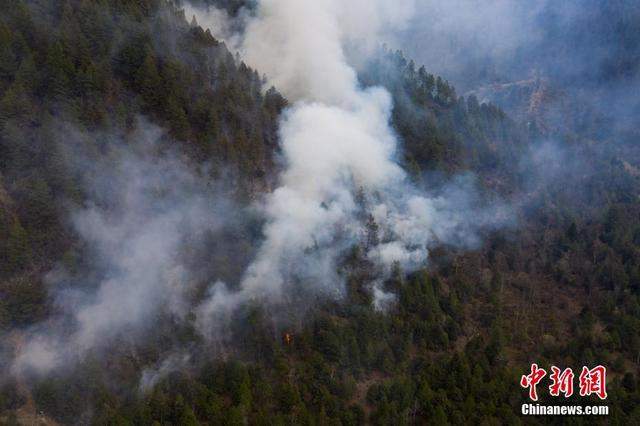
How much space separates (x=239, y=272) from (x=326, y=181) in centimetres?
1518

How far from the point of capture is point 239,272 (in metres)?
55.1

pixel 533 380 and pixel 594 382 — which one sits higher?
pixel 594 382

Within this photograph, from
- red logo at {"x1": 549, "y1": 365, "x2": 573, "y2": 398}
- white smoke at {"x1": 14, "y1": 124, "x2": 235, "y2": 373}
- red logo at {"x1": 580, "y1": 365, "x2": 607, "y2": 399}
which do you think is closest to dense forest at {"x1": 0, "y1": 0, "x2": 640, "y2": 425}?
red logo at {"x1": 549, "y1": 365, "x2": 573, "y2": 398}

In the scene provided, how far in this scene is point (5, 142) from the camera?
49.1 metres

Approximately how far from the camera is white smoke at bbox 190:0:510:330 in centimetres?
5719

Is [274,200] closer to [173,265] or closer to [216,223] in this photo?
[216,223]

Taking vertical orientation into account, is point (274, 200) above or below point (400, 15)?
below

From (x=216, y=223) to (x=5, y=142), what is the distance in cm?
1958

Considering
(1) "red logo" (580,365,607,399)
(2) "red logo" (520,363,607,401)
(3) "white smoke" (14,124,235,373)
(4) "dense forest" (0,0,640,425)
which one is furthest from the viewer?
(2) "red logo" (520,363,607,401)

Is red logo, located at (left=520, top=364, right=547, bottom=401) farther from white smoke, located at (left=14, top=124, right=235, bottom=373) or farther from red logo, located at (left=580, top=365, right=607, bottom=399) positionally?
white smoke, located at (left=14, top=124, right=235, bottom=373)

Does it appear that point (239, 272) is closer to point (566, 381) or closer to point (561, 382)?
point (561, 382)

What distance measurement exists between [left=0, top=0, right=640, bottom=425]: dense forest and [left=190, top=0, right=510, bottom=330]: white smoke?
211cm

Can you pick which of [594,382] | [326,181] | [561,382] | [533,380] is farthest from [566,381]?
[326,181]

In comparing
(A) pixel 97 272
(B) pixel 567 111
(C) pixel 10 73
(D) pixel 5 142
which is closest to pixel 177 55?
(C) pixel 10 73
